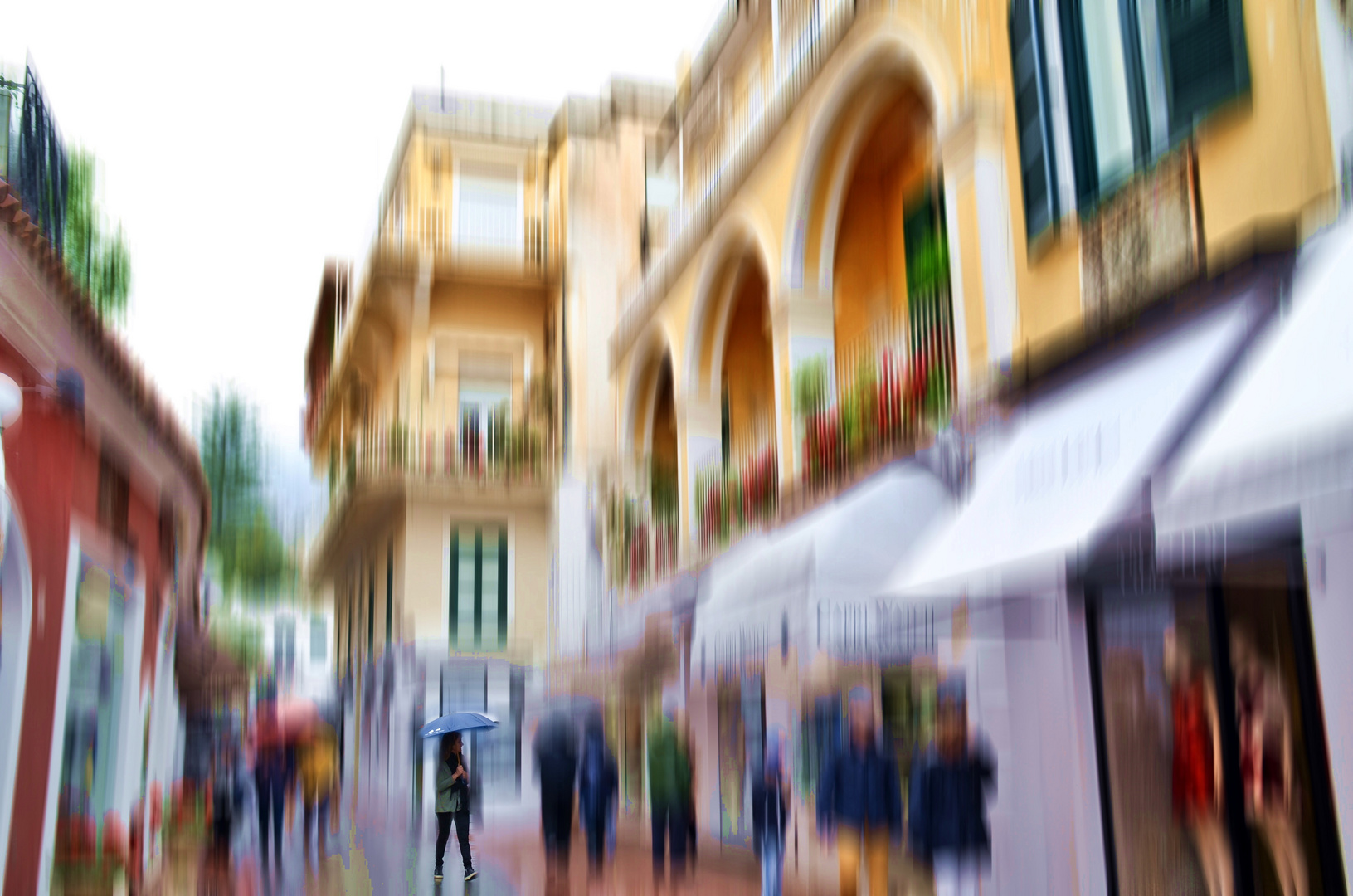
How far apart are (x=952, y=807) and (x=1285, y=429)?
3.62m

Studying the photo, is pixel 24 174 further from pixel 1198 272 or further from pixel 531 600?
pixel 531 600

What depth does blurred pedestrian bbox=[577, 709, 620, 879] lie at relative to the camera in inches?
454

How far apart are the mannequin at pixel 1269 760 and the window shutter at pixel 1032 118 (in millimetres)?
3101

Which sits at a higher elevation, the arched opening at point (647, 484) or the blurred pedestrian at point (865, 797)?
the arched opening at point (647, 484)

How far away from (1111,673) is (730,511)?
598 cm

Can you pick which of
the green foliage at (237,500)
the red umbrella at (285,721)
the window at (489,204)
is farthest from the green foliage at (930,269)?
the green foliage at (237,500)

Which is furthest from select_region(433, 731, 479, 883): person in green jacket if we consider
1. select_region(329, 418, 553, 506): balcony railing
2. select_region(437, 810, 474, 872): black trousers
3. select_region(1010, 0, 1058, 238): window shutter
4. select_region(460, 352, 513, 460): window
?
select_region(460, 352, 513, 460): window

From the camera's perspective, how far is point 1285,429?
13.8 ft

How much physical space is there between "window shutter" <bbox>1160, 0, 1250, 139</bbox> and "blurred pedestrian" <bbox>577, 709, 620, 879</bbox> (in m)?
7.35

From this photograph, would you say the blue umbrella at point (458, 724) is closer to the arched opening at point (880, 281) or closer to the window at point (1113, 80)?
the arched opening at point (880, 281)

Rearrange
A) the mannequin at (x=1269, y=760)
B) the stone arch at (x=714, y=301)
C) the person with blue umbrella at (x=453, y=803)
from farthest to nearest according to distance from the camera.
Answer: the stone arch at (x=714, y=301), the person with blue umbrella at (x=453, y=803), the mannequin at (x=1269, y=760)

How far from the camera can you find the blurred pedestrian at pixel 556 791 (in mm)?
11250

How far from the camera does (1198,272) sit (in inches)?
244

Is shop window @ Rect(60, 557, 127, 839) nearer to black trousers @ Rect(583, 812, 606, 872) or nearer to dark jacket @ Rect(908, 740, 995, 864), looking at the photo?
black trousers @ Rect(583, 812, 606, 872)
